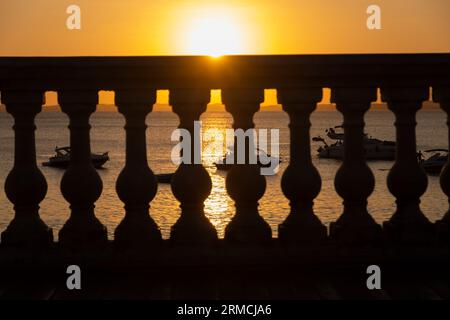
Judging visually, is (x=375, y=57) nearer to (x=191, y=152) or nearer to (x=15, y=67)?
(x=191, y=152)

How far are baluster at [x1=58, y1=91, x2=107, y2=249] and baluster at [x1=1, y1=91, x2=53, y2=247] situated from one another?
0.53 ft

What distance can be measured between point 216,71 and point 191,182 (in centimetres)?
75

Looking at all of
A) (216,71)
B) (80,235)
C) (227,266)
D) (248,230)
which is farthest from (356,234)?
(80,235)

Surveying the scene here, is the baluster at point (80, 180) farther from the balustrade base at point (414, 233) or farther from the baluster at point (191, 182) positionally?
the balustrade base at point (414, 233)

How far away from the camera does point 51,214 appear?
149 ft

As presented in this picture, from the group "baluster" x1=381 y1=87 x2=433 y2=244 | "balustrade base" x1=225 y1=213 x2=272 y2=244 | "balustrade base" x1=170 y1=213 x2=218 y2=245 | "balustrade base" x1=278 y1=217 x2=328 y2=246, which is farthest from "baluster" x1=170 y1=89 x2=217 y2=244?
"baluster" x1=381 y1=87 x2=433 y2=244

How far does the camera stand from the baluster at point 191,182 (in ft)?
16.4

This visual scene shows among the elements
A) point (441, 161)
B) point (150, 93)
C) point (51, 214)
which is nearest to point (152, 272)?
point (150, 93)

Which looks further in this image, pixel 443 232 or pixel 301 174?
pixel 443 232

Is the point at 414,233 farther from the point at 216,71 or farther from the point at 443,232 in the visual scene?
the point at 216,71

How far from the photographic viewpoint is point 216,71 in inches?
193

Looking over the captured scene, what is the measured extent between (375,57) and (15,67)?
2.32m

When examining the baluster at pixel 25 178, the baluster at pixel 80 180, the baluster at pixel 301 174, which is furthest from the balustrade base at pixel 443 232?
the baluster at pixel 25 178

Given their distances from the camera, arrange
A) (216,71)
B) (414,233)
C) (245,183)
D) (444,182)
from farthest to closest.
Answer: (444,182), (414,233), (245,183), (216,71)
